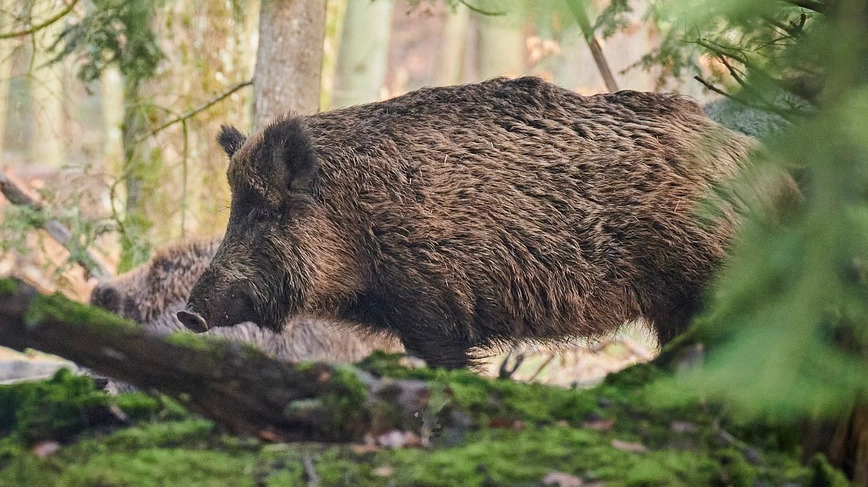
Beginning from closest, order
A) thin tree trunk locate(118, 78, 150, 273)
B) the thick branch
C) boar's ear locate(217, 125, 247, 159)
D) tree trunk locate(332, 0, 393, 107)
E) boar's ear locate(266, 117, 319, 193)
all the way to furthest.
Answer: boar's ear locate(266, 117, 319, 193), boar's ear locate(217, 125, 247, 159), the thick branch, thin tree trunk locate(118, 78, 150, 273), tree trunk locate(332, 0, 393, 107)

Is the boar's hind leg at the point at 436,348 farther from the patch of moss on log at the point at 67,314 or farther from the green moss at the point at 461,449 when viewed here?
the patch of moss on log at the point at 67,314

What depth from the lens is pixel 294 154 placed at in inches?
207

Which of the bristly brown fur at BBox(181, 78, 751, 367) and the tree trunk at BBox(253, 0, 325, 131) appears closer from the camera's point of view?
the bristly brown fur at BBox(181, 78, 751, 367)

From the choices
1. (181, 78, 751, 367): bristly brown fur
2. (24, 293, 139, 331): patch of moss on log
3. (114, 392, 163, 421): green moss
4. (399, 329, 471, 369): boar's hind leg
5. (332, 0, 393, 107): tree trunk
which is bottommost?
(114, 392, 163, 421): green moss

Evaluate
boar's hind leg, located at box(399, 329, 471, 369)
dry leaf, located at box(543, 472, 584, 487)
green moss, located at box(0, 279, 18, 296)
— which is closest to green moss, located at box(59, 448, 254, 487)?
green moss, located at box(0, 279, 18, 296)

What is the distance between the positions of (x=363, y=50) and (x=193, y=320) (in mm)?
10918

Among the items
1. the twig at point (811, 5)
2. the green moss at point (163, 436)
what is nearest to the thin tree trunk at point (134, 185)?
the green moss at point (163, 436)

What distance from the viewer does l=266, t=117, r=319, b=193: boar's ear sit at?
523 cm

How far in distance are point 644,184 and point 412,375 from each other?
2136 millimetres

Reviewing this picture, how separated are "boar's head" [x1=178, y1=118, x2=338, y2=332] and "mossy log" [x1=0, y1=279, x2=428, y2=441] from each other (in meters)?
2.11

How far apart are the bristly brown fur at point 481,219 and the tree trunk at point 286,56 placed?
1781 mm

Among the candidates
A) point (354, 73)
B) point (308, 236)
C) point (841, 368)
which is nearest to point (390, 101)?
point (308, 236)

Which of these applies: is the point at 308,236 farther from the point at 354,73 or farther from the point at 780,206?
the point at 354,73

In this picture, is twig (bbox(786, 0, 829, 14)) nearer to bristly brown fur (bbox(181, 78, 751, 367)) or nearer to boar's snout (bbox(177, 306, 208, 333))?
bristly brown fur (bbox(181, 78, 751, 367))
